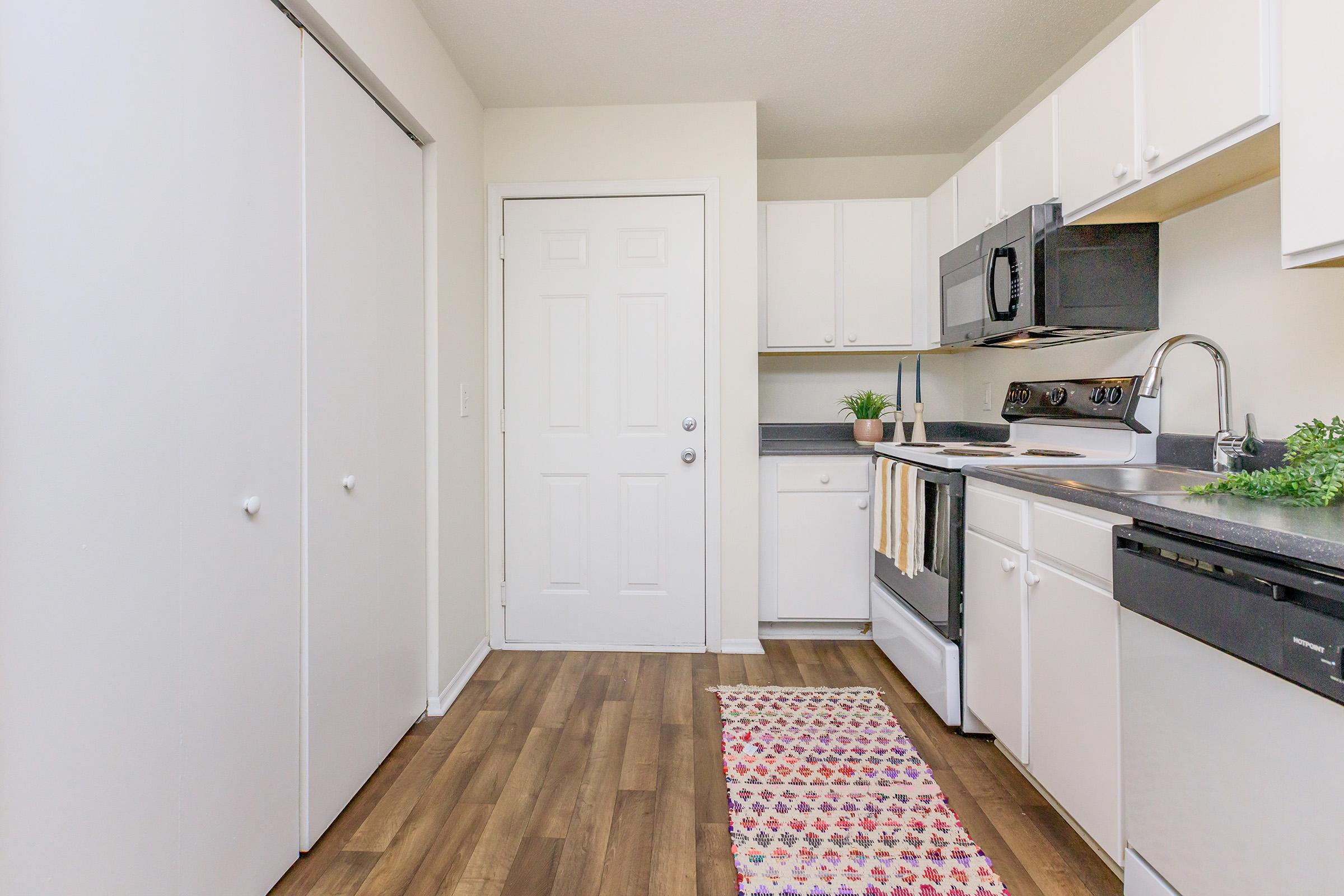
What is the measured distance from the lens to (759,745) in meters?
2.05

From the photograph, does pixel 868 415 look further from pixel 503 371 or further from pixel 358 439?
pixel 358 439

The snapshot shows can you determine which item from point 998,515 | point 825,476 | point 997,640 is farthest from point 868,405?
point 997,640

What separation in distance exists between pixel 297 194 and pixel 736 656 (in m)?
2.31

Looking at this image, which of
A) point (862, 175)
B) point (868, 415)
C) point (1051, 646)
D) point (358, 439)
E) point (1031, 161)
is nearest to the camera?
point (1051, 646)

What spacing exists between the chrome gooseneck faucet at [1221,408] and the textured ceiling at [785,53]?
133 centimetres

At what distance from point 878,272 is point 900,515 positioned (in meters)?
1.28

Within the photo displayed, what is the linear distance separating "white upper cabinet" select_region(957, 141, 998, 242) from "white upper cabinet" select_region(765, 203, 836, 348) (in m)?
0.58

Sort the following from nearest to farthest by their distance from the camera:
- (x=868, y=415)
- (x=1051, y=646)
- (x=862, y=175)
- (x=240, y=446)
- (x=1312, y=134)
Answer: (x=1312, y=134)
(x=240, y=446)
(x=1051, y=646)
(x=868, y=415)
(x=862, y=175)

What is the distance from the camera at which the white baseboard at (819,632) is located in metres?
3.06

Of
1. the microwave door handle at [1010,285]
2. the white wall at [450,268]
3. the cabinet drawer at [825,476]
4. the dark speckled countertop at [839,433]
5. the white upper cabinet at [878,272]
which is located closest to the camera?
the white wall at [450,268]

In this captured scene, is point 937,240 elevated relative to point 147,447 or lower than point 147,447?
elevated

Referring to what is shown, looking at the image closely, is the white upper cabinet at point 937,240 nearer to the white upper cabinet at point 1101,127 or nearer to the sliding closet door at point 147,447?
the white upper cabinet at point 1101,127

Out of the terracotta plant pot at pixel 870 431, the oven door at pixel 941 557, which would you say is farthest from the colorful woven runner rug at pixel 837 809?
the terracotta plant pot at pixel 870 431

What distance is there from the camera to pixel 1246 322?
1.73 meters
